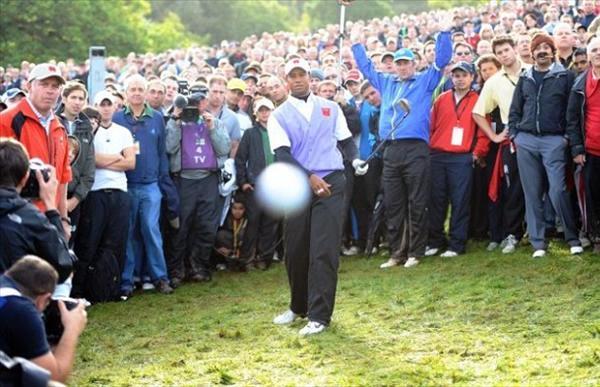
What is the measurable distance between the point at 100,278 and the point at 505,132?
178 inches

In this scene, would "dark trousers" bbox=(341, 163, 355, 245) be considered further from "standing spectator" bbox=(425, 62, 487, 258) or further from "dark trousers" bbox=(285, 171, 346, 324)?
"dark trousers" bbox=(285, 171, 346, 324)

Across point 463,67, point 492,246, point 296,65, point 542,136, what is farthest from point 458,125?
point 296,65

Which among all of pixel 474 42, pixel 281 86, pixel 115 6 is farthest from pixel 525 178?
pixel 115 6

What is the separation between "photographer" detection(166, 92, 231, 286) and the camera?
11.7m

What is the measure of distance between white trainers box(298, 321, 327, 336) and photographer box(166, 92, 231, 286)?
339 centimetres

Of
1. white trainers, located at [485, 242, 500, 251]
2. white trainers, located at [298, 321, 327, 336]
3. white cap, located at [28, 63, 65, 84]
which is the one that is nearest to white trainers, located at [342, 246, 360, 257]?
white trainers, located at [485, 242, 500, 251]

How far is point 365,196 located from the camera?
43.1 ft

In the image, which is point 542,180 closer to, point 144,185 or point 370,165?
point 370,165

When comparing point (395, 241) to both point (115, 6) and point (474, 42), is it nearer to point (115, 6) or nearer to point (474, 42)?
point (474, 42)

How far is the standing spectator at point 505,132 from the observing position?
1166 centimetres

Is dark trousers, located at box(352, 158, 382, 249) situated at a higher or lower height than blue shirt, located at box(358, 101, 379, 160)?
lower

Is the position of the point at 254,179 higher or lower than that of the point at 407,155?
lower

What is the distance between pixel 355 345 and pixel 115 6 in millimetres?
45602

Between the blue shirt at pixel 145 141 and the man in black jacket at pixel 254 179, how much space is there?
1343 millimetres
